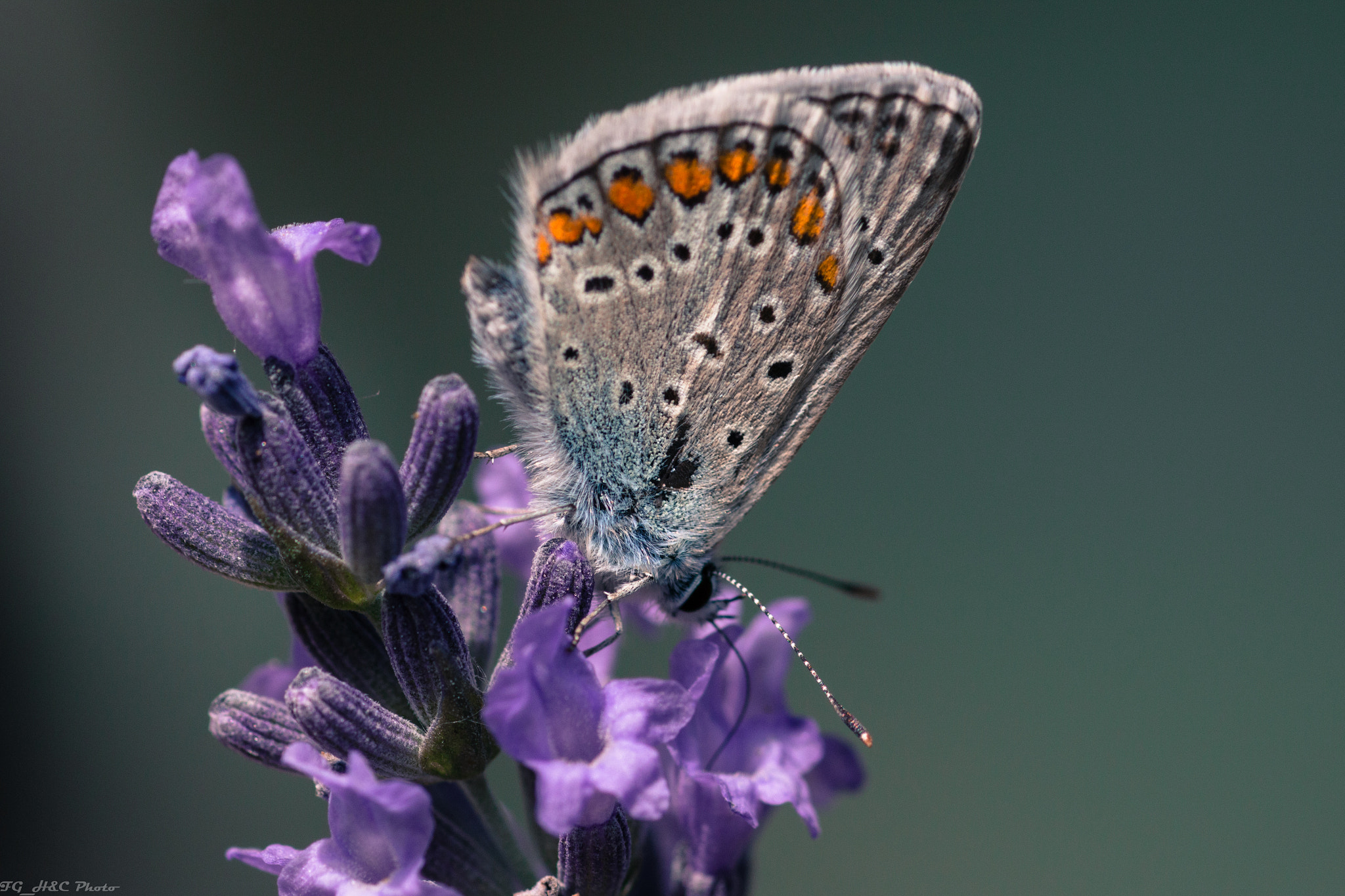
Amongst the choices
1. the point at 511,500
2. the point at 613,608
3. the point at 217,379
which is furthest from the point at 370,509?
the point at 511,500

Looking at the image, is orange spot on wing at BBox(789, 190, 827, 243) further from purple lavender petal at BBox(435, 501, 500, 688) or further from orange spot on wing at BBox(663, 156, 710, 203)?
purple lavender petal at BBox(435, 501, 500, 688)

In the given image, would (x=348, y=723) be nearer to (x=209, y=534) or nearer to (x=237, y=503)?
(x=209, y=534)

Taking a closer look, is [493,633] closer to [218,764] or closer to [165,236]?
[165,236]

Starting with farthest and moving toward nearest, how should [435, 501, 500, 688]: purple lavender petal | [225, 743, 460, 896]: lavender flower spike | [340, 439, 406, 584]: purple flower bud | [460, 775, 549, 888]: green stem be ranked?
[435, 501, 500, 688]: purple lavender petal → [460, 775, 549, 888]: green stem → [340, 439, 406, 584]: purple flower bud → [225, 743, 460, 896]: lavender flower spike

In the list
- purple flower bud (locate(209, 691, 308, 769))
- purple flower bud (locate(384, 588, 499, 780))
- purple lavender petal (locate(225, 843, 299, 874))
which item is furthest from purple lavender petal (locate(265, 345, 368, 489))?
purple lavender petal (locate(225, 843, 299, 874))

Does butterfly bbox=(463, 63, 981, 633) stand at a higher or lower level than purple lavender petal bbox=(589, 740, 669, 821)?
higher

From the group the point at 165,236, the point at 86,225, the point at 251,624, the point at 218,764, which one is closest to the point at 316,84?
the point at 86,225

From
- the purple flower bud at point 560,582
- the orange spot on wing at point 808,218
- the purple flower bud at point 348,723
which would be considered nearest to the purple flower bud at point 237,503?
the purple flower bud at point 348,723
